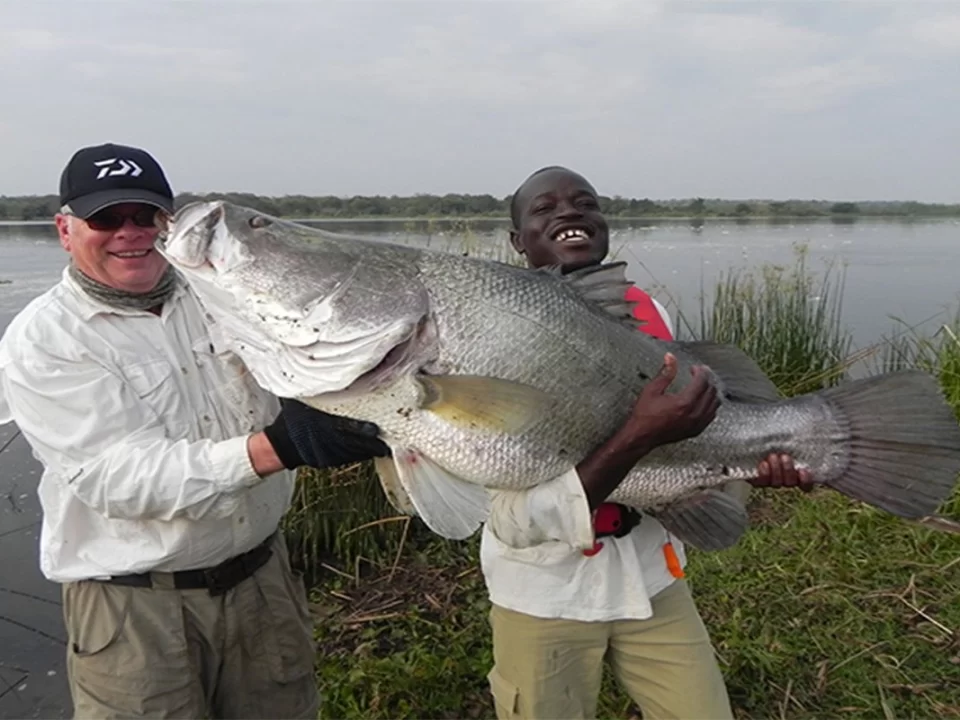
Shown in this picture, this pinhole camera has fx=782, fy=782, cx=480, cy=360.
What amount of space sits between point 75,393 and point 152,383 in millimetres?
252

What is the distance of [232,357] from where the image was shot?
7.47 ft

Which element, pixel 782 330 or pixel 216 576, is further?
pixel 782 330

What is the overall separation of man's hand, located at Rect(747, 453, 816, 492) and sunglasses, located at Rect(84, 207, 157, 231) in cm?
222

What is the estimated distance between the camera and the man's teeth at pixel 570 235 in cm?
291

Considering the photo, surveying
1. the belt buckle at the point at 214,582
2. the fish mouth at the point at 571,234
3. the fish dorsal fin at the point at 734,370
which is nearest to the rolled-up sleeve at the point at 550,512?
the fish dorsal fin at the point at 734,370

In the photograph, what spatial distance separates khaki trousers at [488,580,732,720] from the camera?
2.66 metres

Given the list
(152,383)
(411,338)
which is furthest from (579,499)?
(152,383)

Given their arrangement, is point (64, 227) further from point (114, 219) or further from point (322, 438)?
point (322, 438)

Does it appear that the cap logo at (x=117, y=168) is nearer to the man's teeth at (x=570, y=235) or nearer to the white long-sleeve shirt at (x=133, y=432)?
the white long-sleeve shirt at (x=133, y=432)

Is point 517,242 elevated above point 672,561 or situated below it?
above

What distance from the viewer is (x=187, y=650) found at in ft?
8.80

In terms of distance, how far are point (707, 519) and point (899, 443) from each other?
633 mm

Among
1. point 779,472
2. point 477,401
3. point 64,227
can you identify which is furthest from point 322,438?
point 779,472

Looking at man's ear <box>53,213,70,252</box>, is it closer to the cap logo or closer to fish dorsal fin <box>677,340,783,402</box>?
the cap logo
